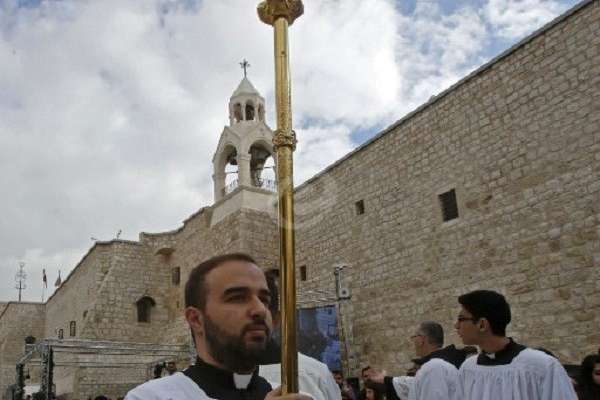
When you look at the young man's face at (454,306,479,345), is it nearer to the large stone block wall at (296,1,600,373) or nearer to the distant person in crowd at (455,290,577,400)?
the distant person in crowd at (455,290,577,400)

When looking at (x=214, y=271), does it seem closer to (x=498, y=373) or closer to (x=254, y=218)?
(x=498, y=373)

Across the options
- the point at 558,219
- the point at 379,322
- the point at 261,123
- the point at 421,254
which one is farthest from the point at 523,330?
the point at 261,123

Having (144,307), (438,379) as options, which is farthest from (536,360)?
(144,307)

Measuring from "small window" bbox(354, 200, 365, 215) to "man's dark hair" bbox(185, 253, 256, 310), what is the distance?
11.1 metres

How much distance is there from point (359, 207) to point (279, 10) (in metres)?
11.2

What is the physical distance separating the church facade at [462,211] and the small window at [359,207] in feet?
0.11

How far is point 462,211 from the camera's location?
33.4 feet

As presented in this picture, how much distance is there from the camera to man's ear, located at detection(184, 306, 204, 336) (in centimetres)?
155

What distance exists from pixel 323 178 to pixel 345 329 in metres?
4.06

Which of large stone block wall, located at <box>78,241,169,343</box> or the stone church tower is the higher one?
the stone church tower

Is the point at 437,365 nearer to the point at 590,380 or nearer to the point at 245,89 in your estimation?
the point at 590,380

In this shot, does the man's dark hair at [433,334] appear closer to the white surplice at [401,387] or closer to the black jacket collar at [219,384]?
the white surplice at [401,387]

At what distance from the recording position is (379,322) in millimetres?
11742

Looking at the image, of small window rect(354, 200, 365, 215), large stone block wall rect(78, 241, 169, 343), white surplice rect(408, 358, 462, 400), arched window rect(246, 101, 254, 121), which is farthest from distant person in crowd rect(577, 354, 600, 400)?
large stone block wall rect(78, 241, 169, 343)
